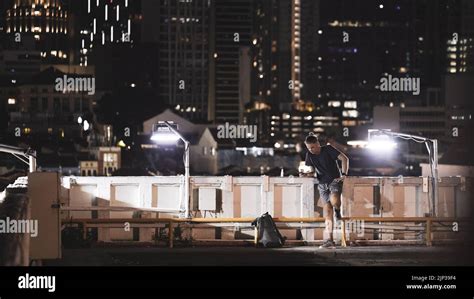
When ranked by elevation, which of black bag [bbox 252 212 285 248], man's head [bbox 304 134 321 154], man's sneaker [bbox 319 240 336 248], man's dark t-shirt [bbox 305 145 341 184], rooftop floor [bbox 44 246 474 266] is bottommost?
rooftop floor [bbox 44 246 474 266]

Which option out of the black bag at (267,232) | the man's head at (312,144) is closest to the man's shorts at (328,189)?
the man's head at (312,144)

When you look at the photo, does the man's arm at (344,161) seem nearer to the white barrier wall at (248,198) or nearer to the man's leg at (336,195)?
the man's leg at (336,195)

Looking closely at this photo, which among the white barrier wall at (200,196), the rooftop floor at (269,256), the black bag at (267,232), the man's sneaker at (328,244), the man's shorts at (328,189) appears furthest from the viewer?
the white barrier wall at (200,196)

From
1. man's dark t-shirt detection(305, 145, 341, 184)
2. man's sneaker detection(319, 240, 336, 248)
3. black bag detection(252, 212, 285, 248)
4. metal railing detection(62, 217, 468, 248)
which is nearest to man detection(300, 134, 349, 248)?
man's dark t-shirt detection(305, 145, 341, 184)

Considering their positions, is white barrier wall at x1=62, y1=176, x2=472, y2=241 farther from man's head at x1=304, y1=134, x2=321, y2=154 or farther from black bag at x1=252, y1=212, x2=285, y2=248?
man's head at x1=304, y1=134, x2=321, y2=154

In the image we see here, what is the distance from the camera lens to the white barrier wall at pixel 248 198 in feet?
65.6

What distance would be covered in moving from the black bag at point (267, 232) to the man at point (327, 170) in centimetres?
100

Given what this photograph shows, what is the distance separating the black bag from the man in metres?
1.00

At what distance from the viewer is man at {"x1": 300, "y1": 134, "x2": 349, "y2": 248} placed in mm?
18156

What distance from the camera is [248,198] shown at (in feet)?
67.4

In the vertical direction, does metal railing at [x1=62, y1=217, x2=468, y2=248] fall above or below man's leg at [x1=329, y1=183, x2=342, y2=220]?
below

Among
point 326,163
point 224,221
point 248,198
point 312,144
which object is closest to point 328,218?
point 326,163
